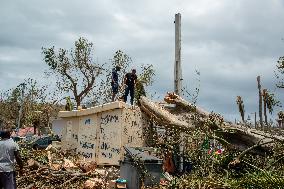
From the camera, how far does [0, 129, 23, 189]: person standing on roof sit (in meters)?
9.24

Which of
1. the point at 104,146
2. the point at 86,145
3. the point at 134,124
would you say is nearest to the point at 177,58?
the point at 134,124

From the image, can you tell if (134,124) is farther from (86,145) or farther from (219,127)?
(219,127)

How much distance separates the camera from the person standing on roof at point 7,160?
9242 mm

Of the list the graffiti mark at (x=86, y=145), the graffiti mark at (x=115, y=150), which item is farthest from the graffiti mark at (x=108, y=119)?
the graffiti mark at (x=86, y=145)

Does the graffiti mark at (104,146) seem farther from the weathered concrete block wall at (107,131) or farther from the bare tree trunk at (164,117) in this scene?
the bare tree trunk at (164,117)

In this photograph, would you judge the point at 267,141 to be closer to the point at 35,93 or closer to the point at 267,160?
the point at 267,160

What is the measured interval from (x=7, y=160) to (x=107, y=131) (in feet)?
21.8

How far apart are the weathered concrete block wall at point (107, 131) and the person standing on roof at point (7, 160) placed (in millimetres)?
5889

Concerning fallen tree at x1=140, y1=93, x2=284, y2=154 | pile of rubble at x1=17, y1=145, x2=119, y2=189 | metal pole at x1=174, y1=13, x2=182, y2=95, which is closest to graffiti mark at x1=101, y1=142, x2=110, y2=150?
pile of rubble at x1=17, y1=145, x2=119, y2=189

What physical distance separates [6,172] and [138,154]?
3129 mm

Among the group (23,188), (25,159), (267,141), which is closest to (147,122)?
(25,159)

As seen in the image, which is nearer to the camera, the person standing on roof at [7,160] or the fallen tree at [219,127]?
the person standing on roof at [7,160]

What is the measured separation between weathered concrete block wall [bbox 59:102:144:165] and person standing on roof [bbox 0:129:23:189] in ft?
19.3

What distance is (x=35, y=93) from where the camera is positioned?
46.8 meters
